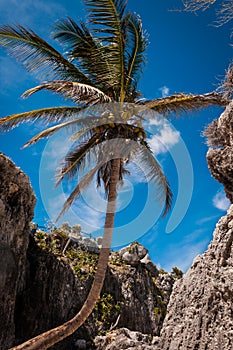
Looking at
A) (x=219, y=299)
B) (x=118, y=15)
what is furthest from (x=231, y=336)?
(x=118, y=15)

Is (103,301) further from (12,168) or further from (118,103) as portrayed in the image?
(118,103)

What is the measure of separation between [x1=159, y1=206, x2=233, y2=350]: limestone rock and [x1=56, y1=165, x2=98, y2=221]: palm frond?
293 inches

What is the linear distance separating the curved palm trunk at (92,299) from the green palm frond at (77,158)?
92cm

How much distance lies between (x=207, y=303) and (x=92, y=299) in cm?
614

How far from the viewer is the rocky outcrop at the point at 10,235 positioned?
391 inches

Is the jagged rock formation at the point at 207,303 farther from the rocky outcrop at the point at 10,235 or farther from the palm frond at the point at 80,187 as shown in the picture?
the rocky outcrop at the point at 10,235

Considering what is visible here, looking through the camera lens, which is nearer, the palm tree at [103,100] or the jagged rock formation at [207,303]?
the jagged rock formation at [207,303]

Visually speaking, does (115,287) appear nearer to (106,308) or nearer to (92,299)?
(106,308)

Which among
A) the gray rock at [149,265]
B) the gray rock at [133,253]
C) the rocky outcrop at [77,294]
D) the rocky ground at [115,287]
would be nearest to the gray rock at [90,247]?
the rocky ground at [115,287]

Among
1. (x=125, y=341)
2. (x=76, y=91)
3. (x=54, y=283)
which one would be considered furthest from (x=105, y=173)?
(x=54, y=283)

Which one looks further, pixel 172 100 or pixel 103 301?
pixel 103 301

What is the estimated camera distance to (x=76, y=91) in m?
8.59

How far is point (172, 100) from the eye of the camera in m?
9.23

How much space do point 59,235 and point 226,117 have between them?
1337 centimetres
